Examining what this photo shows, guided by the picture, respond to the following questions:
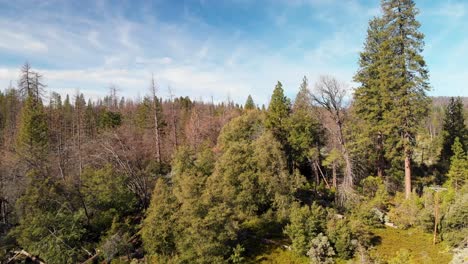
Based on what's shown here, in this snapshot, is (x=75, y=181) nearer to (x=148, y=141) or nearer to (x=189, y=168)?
(x=189, y=168)

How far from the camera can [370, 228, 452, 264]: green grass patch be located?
15.1 m

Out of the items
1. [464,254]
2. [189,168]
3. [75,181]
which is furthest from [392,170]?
[75,181]

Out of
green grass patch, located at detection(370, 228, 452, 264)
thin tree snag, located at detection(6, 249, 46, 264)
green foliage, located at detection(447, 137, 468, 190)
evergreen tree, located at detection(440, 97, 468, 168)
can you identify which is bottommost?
green grass patch, located at detection(370, 228, 452, 264)

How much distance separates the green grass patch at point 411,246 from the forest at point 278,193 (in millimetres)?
76

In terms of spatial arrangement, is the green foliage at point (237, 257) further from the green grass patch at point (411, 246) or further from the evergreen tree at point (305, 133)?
the evergreen tree at point (305, 133)

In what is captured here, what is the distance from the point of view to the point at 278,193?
61.5 feet

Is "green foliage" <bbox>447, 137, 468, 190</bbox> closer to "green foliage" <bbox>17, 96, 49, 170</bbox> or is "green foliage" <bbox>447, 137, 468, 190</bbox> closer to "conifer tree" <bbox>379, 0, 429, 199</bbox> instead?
"conifer tree" <bbox>379, 0, 429, 199</bbox>

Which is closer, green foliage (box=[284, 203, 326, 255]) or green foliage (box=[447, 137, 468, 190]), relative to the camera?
green foliage (box=[284, 203, 326, 255])

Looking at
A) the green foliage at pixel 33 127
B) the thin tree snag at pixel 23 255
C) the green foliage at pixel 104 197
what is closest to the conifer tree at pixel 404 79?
the green foliage at pixel 104 197

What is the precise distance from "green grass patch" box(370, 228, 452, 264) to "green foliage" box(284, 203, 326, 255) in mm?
3190

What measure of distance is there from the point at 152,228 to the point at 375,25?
A: 83.4 ft

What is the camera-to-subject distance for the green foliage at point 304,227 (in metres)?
16.1

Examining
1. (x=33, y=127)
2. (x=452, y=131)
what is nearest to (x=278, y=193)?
(x=452, y=131)

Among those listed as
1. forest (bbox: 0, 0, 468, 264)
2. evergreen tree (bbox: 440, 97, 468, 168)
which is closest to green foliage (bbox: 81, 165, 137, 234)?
forest (bbox: 0, 0, 468, 264)
